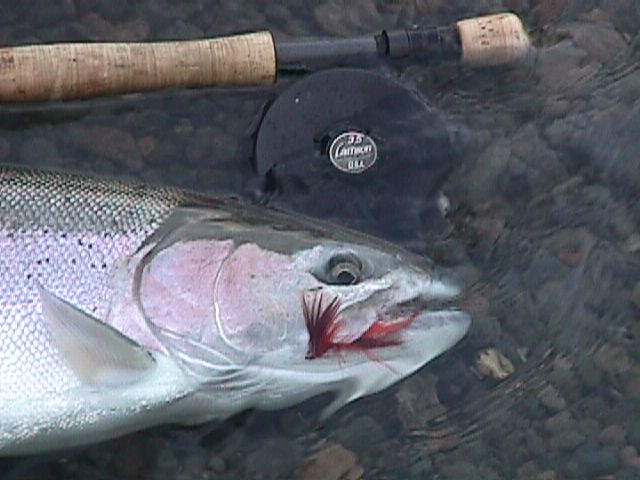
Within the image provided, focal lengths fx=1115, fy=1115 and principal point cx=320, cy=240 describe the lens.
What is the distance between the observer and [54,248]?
1726mm

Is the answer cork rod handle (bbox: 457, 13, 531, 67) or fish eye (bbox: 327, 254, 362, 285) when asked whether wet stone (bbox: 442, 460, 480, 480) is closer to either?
fish eye (bbox: 327, 254, 362, 285)

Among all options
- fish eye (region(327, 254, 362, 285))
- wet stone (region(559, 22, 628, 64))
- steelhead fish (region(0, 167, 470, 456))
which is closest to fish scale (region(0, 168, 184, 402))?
steelhead fish (region(0, 167, 470, 456))

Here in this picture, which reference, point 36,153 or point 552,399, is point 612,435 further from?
point 36,153

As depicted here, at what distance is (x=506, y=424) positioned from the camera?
197 cm

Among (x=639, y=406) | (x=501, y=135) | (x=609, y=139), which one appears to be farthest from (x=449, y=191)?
(x=639, y=406)

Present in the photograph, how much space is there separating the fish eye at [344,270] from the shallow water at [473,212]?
256 mm

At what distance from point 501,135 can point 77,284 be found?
89 centimetres

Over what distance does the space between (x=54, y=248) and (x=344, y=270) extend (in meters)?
0.45

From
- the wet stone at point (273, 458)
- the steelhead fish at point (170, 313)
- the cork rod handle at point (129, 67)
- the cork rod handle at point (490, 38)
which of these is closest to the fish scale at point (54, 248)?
the steelhead fish at point (170, 313)

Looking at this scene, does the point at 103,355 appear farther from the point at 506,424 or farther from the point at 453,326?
the point at 506,424

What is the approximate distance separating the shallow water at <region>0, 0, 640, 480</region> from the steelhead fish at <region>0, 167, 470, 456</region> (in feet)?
0.47

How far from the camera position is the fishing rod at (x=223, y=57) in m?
1.91

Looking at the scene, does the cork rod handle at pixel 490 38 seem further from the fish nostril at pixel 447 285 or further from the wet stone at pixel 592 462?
the wet stone at pixel 592 462

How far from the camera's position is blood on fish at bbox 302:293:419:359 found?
170 centimetres
